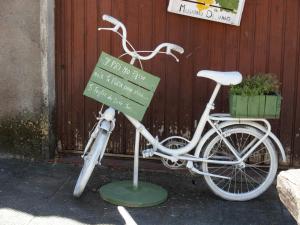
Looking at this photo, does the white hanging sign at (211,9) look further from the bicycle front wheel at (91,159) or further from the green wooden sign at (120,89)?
the bicycle front wheel at (91,159)

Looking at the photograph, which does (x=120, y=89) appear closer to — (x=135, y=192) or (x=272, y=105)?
(x=135, y=192)

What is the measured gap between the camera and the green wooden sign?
17.3ft

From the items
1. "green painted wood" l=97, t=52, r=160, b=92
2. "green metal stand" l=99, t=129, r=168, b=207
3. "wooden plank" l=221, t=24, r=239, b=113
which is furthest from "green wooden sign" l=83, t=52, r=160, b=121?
"wooden plank" l=221, t=24, r=239, b=113

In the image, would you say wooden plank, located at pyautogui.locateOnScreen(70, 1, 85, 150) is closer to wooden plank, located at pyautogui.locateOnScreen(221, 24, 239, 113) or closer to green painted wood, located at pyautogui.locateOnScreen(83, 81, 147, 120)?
green painted wood, located at pyautogui.locateOnScreen(83, 81, 147, 120)

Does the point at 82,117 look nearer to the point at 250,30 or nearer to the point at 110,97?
the point at 110,97

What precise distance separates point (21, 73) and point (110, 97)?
4.56 ft

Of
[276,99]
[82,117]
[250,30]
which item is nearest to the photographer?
[276,99]

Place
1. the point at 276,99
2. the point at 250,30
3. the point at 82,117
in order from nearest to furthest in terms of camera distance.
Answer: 1. the point at 276,99
2. the point at 250,30
3. the point at 82,117

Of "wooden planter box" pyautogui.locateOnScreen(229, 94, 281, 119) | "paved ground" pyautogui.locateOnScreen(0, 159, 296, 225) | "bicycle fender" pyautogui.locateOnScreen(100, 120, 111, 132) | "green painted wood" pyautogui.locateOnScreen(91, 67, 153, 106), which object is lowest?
"paved ground" pyautogui.locateOnScreen(0, 159, 296, 225)

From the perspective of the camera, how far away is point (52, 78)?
6.29 m

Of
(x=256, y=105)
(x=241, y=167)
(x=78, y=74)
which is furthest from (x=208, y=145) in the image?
(x=78, y=74)

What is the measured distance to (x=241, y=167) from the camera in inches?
214

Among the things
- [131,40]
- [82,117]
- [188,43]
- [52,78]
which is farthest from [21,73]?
[188,43]

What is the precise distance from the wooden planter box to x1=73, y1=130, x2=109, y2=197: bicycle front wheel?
1.20m
